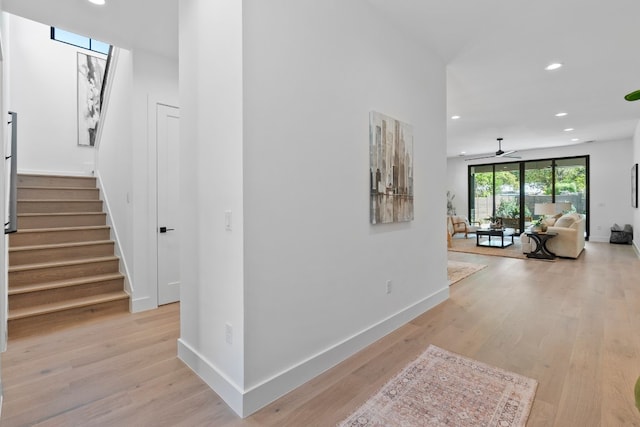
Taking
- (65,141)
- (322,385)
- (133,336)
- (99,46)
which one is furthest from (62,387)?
(99,46)

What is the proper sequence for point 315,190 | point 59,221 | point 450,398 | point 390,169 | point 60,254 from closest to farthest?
point 450,398, point 315,190, point 390,169, point 60,254, point 59,221

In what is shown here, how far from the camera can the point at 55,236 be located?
372 centimetres

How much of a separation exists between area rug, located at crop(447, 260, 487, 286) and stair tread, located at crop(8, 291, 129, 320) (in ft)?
13.9

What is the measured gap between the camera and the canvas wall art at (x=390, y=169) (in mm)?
2598

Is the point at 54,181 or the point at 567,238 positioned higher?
the point at 54,181

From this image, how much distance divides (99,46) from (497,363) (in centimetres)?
790

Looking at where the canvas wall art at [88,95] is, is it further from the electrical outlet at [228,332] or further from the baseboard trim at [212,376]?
the electrical outlet at [228,332]

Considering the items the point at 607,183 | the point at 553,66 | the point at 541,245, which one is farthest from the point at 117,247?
the point at 607,183

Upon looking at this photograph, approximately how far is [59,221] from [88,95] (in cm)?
303

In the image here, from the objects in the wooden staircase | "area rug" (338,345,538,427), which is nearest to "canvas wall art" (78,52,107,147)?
the wooden staircase

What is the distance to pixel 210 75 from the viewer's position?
2.04m

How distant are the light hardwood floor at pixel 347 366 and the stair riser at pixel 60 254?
1.00 m

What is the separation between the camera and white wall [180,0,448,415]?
1805 mm

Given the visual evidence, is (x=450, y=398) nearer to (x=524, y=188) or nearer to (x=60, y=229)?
(x=60, y=229)
